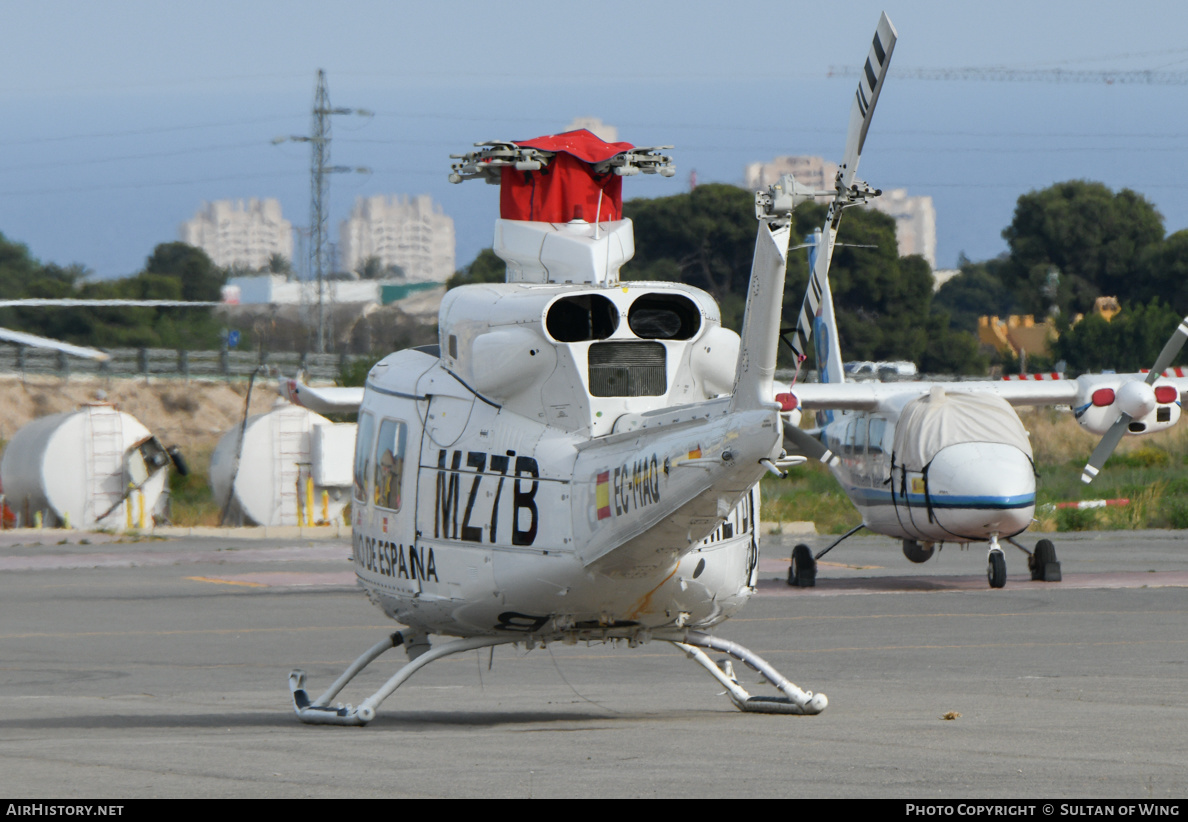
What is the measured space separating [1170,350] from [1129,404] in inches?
82.3

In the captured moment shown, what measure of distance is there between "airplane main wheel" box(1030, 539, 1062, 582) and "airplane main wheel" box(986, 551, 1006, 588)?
5.38ft

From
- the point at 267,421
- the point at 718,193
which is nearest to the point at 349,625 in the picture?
the point at 267,421

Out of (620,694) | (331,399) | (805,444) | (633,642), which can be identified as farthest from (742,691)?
(331,399)

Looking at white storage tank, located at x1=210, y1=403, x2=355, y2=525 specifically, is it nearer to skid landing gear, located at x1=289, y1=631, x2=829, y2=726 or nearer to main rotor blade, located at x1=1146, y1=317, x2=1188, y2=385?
main rotor blade, located at x1=1146, y1=317, x2=1188, y2=385

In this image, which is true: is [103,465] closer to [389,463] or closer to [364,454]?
[364,454]

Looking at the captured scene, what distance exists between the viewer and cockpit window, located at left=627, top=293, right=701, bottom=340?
10523 mm

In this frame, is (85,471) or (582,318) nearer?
(582,318)

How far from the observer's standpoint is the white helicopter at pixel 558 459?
9547 mm

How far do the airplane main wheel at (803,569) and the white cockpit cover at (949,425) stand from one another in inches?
91.6

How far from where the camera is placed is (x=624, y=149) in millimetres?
12133

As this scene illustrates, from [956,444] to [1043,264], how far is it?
246 ft

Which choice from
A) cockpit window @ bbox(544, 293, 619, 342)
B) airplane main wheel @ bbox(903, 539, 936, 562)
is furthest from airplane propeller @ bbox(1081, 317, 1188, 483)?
cockpit window @ bbox(544, 293, 619, 342)

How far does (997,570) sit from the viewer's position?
23203mm
